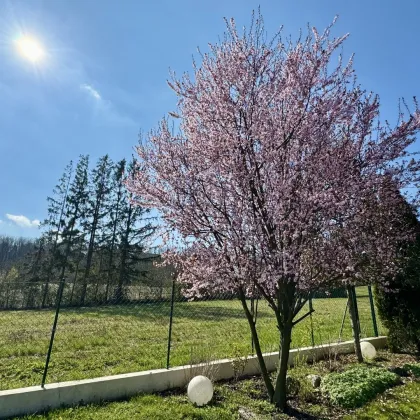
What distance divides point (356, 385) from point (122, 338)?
563cm

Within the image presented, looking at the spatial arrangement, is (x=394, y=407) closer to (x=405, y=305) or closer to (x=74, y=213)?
(x=405, y=305)

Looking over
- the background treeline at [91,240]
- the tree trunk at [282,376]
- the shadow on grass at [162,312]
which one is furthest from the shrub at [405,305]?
the background treeline at [91,240]

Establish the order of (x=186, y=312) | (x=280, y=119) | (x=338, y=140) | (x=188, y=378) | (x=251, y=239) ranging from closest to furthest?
(x=251, y=239) < (x=280, y=119) < (x=338, y=140) < (x=188, y=378) < (x=186, y=312)

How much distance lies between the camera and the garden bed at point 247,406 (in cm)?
371

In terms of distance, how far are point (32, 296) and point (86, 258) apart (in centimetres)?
1393

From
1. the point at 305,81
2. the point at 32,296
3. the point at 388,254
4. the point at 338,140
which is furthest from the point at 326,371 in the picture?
the point at 32,296

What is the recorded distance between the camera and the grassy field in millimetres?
5371

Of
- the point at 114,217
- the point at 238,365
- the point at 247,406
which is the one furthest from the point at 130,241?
the point at 247,406

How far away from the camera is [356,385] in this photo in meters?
4.48

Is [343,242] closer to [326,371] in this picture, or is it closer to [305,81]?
[305,81]

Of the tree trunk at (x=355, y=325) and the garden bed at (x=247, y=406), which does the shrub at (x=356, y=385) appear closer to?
the garden bed at (x=247, y=406)

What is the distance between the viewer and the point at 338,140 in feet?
14.6

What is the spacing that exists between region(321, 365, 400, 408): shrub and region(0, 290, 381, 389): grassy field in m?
1.55

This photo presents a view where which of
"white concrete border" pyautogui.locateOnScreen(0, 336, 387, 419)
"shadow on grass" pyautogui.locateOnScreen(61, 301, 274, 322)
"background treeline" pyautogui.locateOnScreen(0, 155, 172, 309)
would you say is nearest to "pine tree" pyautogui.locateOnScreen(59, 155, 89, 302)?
"background treeline" pyautogui.locateOnScreen(0, 155, 172, 309)
